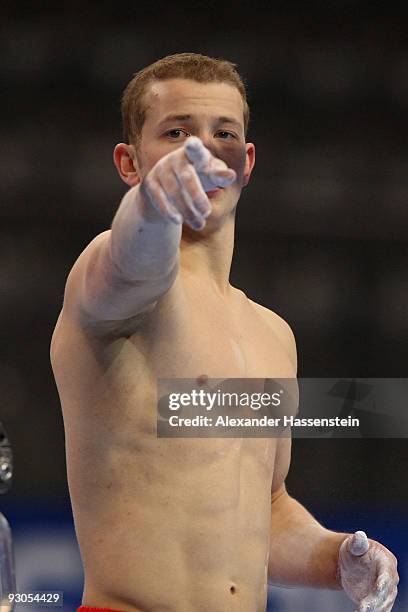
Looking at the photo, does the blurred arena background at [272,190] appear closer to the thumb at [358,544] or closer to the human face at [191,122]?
the thumb at [358,544]

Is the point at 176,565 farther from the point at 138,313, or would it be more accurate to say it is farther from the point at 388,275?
the point at 388,275

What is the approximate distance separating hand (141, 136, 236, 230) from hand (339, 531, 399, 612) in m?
0.53

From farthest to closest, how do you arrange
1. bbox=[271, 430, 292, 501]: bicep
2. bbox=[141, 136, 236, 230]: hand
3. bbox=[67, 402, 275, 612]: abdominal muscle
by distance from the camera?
bbox=[271, 430, 292, 501]: bicep
bbox=[67, 402, 275, 612]: abdominal muscle
bbox=[141, 136, 236, 230]: hand

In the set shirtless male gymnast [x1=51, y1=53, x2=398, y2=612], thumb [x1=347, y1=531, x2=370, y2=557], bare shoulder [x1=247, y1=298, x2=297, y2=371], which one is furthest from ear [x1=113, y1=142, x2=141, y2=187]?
thumb [x1=347, y1=531, x2=370, y2=557]

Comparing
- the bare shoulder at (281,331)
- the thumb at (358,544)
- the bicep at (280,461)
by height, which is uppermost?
the bare shoulder at (281,331)

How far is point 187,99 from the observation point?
122 cm

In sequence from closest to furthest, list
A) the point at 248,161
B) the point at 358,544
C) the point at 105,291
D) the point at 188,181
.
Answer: the point at 188,181 → the point at 105,291 → the point at 358,544 → the point at 248,161

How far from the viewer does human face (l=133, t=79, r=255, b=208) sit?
1.21 meters

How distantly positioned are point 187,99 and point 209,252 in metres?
0.19

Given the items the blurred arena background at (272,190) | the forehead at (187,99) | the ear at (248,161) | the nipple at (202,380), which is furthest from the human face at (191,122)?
the blurred arena background at (272,190)

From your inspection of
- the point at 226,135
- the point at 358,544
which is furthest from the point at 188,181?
the point at 358,544

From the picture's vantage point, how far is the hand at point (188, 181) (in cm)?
80

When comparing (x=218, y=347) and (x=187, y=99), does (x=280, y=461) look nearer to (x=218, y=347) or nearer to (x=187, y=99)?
(x=218, y=347)

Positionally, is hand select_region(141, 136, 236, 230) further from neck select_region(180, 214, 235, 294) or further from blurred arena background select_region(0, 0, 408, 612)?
blurred arena background select_region(0, 0, 408, 612)
